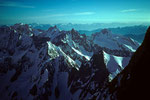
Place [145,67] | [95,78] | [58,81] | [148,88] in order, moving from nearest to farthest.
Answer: [148,88] < [145,67] < [95,78] < [58,81]

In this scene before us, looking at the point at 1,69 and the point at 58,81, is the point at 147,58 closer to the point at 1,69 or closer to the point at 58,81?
the point at 58,81

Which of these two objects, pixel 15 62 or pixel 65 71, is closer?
pixel 65 71

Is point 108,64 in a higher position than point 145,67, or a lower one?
lower

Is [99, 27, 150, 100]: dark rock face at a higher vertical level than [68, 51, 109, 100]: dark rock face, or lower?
higher

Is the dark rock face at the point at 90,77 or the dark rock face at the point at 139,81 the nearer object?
the dark rock face at the point at 139,81

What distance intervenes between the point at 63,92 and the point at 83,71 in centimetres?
3116

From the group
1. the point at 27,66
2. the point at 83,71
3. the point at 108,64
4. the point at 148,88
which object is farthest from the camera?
the point at 27,66

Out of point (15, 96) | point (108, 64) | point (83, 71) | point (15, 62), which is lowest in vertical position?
point (15, 96)

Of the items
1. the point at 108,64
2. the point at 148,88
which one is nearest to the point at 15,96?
the point at 108,64

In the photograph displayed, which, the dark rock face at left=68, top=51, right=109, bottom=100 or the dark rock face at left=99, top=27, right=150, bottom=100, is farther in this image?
the dark rock face at left=68, top=51, right=109, bottom=100

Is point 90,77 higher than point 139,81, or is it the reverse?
point 139,81

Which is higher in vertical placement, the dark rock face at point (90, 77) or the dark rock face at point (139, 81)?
the dark rock face at point (139, 81)

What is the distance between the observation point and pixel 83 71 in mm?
86375

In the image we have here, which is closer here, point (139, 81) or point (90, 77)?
point (139, 81)
